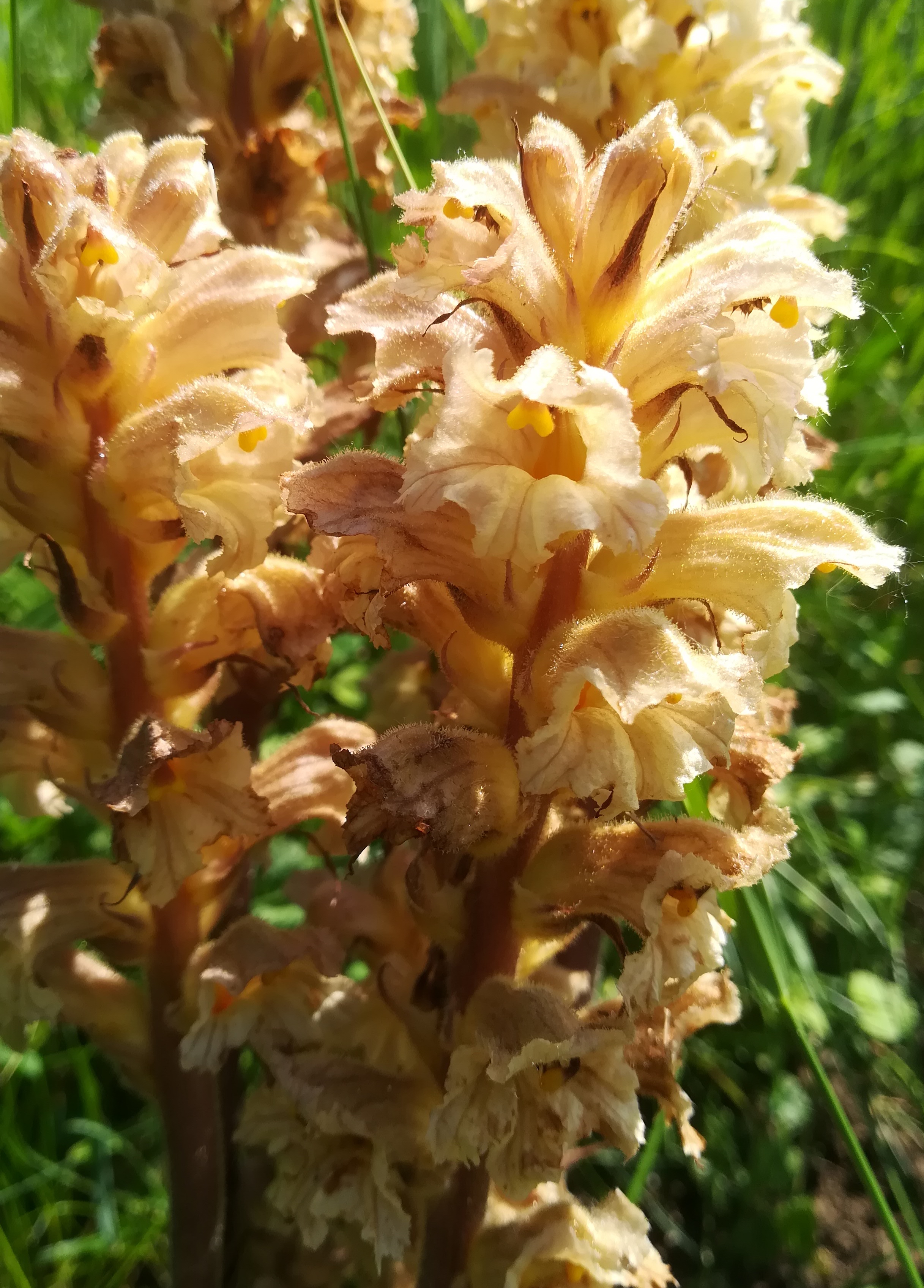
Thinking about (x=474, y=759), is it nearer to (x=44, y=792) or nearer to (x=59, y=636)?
(x=59, y=636)

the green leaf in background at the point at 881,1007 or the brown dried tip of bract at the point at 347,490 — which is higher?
the brown dried tip of bract at the point at 347,490

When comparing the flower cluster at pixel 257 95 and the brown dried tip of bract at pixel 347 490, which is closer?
the brown dried tip of bract at pixel 347 490

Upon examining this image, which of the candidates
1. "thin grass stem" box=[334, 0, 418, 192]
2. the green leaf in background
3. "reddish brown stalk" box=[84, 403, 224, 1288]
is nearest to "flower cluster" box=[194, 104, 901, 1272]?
"reddish brown stalk" box=[84, 403, 224, 1288]

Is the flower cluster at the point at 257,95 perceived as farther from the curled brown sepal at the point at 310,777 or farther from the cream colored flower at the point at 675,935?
the cream colored flower at the point at 675,935

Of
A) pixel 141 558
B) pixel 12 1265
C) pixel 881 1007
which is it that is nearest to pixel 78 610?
pixel 141 558

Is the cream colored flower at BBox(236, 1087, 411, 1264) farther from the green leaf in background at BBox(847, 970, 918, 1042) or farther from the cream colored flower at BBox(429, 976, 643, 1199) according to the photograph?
the green leaf in background at BBox(847, 970, 918, 1042)

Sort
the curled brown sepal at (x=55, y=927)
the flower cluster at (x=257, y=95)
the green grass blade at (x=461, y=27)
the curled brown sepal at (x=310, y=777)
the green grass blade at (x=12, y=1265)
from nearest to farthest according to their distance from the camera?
the curled brown sepal at (x=55, y=927) → the curled brown sepal at (x=310, y=777) → the flower cluster at (x=257, y=95) → the green grass blade at (x=12, y=1265) → the green grass blade at (x=461, y=27)

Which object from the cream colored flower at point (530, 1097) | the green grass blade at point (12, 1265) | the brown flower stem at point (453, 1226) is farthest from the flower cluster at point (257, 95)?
the green grass blade at point (12, 1265)
